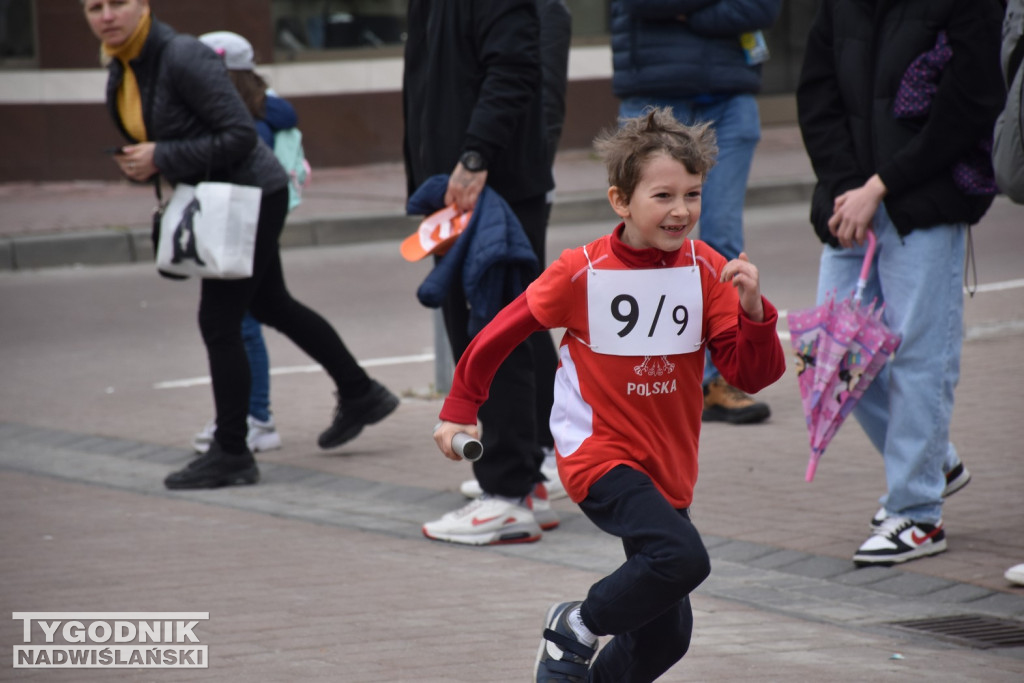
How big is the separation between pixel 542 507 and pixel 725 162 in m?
2.27

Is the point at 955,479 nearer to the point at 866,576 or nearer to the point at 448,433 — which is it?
the point at 866,576

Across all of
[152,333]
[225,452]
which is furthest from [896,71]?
[152,333]

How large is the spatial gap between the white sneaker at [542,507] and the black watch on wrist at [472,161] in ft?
3.77

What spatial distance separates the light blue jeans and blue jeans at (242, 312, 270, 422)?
2.84m

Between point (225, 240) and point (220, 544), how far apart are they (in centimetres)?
122

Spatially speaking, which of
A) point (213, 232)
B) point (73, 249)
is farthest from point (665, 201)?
point (73, 249)

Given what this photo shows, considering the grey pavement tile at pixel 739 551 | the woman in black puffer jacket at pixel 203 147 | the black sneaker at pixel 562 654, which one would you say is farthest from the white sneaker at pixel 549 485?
the black sneaker at pixel 562 654

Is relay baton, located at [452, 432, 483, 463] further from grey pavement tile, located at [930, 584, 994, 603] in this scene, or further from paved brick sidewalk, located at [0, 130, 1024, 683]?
grey pavement tile, located at [930, 584, 994, 603]

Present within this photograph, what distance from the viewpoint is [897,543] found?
4746 mm

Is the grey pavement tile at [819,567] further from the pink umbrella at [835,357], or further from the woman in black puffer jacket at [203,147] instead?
the woman in black puffer jacket at [203,147]

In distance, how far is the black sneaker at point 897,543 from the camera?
4.73m

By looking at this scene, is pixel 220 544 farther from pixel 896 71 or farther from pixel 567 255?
pixel 896 71

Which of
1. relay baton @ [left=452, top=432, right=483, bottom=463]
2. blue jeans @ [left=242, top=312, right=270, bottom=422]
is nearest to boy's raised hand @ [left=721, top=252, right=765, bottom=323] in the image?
relay baton @ [left=452, top=432, right=483, bottom=463]

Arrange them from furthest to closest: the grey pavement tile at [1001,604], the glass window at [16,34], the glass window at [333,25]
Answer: the glass window at [333,25] < the glass window at [16,34] < the grey pavement tile at [1001,604]
